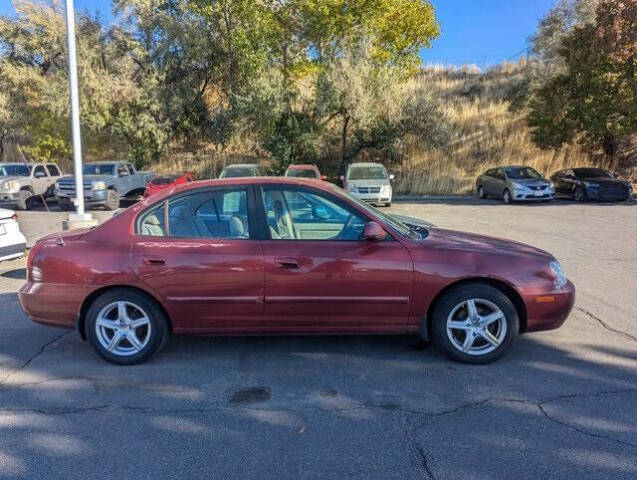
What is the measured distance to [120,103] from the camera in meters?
27.7

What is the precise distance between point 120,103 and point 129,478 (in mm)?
27947

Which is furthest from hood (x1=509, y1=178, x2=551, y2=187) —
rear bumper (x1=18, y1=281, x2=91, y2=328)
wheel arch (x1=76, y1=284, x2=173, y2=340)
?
rear bumper (x1=18, y1=281, x2=91, y2=328)

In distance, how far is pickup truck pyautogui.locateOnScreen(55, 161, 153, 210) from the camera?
18.0m

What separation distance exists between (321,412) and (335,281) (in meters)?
1.08

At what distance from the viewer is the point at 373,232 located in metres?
4.22

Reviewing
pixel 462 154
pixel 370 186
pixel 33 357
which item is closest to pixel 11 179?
pixel 370 186

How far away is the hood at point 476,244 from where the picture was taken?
443cm

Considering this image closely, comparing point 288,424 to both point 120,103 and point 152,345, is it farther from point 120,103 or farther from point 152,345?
point 120,103

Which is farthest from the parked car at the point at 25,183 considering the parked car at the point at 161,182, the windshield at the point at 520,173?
the windshield at the point at 520,173

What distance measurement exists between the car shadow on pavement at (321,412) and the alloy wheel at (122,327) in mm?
199

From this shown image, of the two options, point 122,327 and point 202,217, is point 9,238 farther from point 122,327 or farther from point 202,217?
point 202,217

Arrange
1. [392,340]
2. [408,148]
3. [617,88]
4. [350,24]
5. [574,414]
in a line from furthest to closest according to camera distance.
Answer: [408,148], [350,24], [617,88], [392,340], [574,414]

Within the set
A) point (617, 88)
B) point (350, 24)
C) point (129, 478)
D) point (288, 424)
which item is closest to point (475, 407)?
point (288, 424)

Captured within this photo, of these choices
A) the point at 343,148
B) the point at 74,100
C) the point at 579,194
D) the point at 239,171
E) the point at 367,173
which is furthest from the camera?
the point at 343,148
